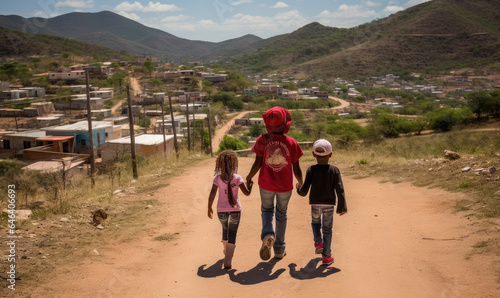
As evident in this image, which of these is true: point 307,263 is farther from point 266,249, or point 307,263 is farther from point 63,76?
point 63,76

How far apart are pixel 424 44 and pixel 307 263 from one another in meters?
129

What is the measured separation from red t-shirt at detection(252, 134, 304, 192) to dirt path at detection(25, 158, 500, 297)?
0.98 metres

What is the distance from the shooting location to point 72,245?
5676mm

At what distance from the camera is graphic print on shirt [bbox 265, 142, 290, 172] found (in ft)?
15.8

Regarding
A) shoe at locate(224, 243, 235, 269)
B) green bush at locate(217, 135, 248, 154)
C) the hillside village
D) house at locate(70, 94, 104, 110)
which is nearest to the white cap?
shoe at locate(224, 243, 235, 269)

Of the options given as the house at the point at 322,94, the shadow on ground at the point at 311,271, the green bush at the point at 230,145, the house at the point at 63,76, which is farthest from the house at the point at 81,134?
the house at the point at 322,94

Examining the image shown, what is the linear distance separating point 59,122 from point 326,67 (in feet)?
334

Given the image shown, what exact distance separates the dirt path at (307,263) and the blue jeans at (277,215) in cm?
25

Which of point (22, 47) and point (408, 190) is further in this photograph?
point (22, 47)

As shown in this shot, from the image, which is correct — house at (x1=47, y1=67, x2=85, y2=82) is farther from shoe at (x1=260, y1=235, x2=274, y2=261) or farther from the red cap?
shoe at (x1=260, y1=235, x2=274, y2=261)

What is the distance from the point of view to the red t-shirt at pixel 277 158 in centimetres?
481

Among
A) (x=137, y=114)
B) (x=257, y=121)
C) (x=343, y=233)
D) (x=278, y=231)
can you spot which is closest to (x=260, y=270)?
(x=278, y=231)

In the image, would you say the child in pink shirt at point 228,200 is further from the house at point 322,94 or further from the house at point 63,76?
the house at point 63,76

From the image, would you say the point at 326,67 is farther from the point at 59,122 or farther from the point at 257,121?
the point at 59,122
